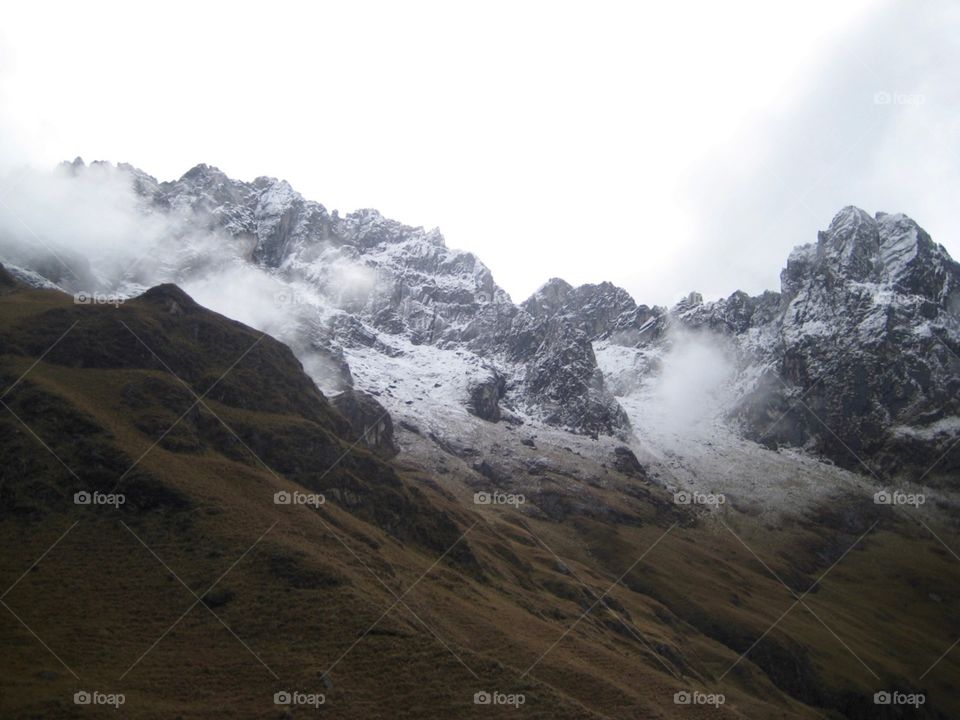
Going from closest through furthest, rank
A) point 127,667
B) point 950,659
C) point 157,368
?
1. point 127,667
2. point 157,368
3. point 950,659

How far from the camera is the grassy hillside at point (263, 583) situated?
5259cm

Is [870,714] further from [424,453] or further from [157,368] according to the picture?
[157,368]

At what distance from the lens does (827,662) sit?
129875mm

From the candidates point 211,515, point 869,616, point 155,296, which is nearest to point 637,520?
point 869,616

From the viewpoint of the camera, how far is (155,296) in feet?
358

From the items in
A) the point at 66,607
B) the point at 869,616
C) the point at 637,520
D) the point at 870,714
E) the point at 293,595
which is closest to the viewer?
the point at 66,607

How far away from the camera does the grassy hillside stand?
173 ft

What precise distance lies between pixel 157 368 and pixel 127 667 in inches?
1974

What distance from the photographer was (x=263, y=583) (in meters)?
61.6

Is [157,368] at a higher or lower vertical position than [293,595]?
higher

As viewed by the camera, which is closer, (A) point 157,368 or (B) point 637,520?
(A) point 157,368

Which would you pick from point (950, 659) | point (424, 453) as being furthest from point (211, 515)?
point (950, 659)

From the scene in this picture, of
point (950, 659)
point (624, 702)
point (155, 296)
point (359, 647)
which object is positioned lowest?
point (950, 659)

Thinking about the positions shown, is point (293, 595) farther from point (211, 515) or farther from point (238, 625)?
point (211, 515)
